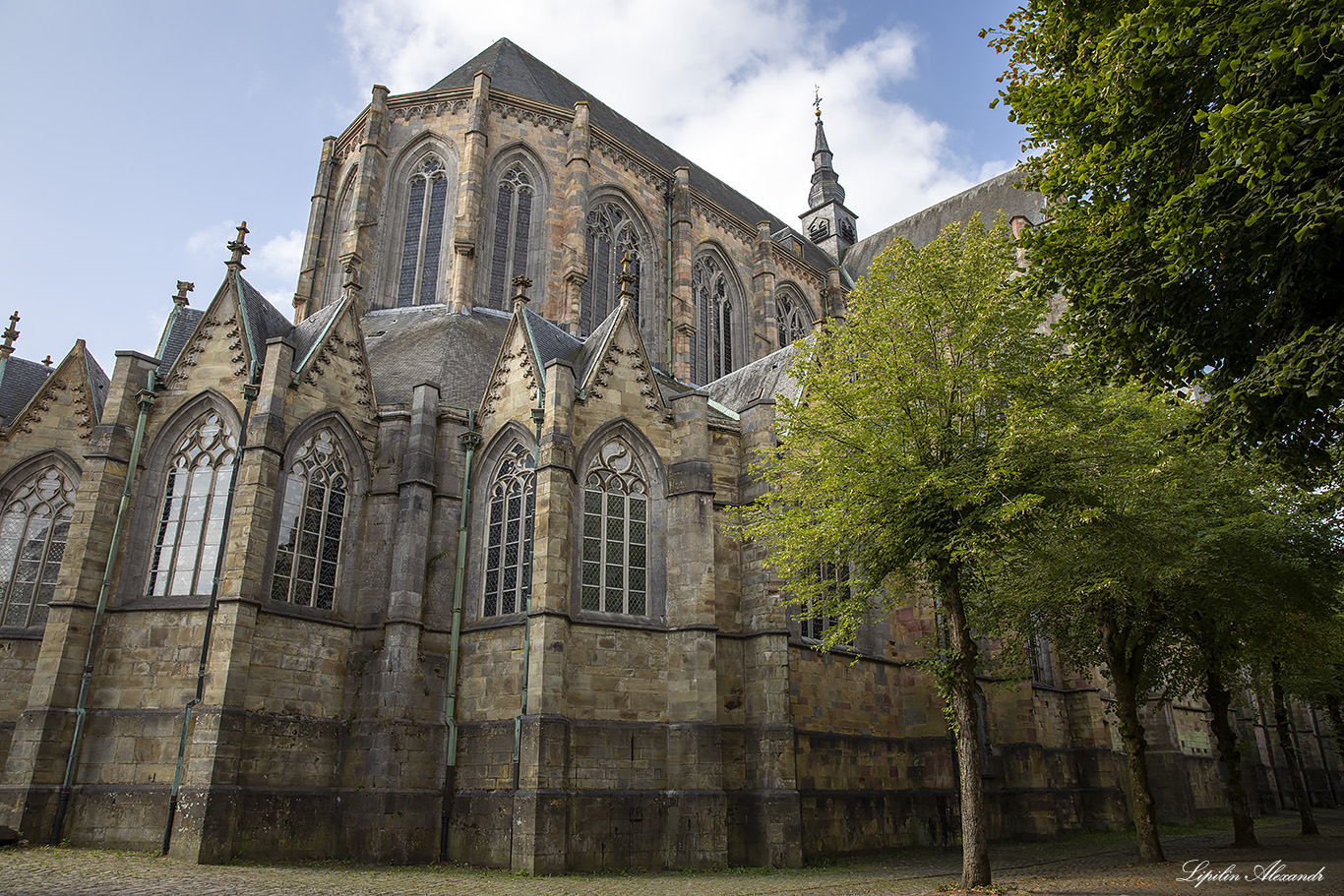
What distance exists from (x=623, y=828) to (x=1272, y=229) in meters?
12.3

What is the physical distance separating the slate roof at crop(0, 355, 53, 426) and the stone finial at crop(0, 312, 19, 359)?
5.4 inches

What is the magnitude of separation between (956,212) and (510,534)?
121 feet

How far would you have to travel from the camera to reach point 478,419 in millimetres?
17906

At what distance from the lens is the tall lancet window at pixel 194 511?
15.5m

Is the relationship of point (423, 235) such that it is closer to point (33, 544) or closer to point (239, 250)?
point (239, 250)

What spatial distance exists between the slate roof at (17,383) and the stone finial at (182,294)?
335 centimetres

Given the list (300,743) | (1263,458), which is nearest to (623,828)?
(300,743)

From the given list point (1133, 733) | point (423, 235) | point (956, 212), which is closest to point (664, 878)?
point (1133, 733)

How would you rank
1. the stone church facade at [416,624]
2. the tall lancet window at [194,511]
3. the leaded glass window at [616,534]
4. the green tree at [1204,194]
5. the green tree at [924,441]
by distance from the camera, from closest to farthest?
1. the green tree at [1204,194]
2. the green tree at [924,441]
3. the stone church facade at [416,624]
4. the tall lancet window at [194,511]
5. the leaded glass window at [616,534]

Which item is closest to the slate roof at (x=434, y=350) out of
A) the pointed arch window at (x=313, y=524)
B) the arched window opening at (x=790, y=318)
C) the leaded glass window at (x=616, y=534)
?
the pointed arch window at (x=313, y=524)

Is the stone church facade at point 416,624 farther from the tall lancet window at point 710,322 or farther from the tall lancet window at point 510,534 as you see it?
the tall lancet window at point 710,322

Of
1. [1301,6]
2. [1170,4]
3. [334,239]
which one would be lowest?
[1301,6]

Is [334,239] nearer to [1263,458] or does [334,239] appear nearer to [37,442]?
[37,442]

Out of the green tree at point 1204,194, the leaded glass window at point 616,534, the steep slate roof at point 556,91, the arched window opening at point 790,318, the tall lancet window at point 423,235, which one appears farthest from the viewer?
the arched window opening at point 790,318
